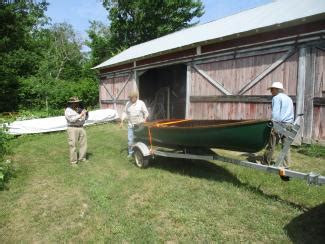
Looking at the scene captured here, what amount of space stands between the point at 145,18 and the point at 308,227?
3117cm

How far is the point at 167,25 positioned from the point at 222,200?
29.3 metres

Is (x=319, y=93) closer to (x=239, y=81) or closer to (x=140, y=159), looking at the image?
(x=239, y=81)

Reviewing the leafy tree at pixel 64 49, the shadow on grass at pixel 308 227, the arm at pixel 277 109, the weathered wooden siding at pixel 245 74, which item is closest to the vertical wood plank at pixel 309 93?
the weathered wooden siding at pixel 245 74

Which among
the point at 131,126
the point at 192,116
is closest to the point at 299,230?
the point at 131,126

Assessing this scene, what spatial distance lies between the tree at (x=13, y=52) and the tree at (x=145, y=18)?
12.2 meters

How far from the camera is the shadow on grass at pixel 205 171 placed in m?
4.83

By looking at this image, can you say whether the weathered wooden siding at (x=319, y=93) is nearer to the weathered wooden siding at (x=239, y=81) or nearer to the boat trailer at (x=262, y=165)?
the weathered wooden siding at (x=239, y=81)

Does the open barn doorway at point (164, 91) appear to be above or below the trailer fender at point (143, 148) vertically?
above

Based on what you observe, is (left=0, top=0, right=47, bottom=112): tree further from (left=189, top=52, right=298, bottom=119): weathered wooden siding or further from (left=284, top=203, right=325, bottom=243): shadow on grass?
(left=284, top=203, right=325, bottom=243): shadow on grass

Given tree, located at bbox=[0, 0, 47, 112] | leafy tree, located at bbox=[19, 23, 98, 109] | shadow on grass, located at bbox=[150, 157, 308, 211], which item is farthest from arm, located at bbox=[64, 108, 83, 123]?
tree, located at bbox=[0, 0, 47, 112]

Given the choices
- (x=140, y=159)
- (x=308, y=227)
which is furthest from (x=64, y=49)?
(x=308, y=227)

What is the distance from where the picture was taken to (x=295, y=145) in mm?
8031

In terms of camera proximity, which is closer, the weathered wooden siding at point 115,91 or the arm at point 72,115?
the arm at point 72,115

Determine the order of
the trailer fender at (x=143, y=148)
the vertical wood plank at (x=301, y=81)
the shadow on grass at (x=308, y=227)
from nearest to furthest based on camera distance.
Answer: the shadow on grass at (x=308, y=227), the trailer fender at (x=143, y=148), the vertical wood plank at (x=301, y=81)
